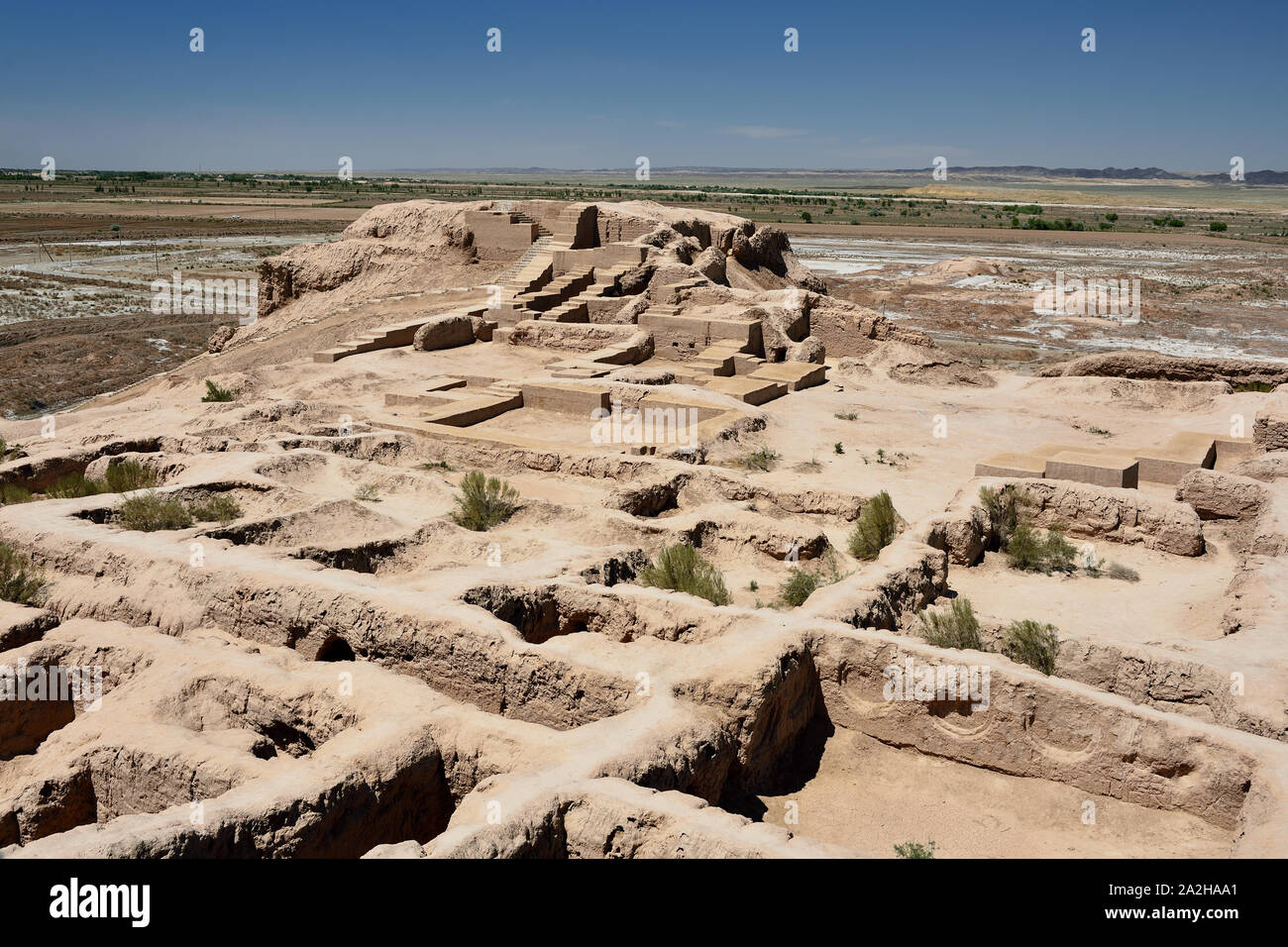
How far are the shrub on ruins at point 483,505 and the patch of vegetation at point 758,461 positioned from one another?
4121mm

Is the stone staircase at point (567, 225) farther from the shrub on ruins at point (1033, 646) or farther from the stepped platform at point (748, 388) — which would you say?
the shrub on ruins at point (1033, 646)

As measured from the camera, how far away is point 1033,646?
713 cm

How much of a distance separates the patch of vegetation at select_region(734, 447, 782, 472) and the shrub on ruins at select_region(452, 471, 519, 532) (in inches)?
162

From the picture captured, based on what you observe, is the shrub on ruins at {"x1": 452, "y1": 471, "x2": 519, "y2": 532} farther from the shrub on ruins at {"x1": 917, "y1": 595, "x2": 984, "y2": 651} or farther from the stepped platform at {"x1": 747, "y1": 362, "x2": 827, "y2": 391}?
the stepped platform at {"x1": 747, "y1": 362, "x2": 827, "y2": 391}

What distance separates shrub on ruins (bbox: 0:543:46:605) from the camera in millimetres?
7598

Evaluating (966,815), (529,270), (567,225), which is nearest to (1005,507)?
(966,815)

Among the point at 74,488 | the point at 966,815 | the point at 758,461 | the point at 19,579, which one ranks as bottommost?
the point at 966,815

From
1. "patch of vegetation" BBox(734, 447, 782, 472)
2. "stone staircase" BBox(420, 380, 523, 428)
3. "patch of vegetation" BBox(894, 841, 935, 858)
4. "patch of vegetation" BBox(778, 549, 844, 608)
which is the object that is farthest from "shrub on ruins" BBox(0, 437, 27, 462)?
"patch of vegetation" BBox(894, 841, 935, 858)

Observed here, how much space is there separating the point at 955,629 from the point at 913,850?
2.58 m

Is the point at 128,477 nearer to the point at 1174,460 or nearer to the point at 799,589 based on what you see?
the point at 799,589

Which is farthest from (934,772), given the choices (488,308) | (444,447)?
(488,308)

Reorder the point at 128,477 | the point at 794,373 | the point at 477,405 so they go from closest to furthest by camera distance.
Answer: the point at 128,477 → the point at 477,405 → the point at 794,373

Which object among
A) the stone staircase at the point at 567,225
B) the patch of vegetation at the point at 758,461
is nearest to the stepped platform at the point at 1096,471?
the patch of vegetation at the point at 758,461
